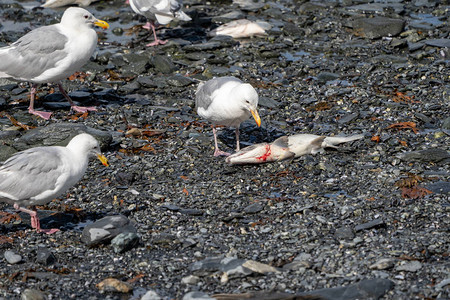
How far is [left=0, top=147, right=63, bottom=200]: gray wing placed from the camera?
7.62 m

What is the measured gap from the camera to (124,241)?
23.9 ft

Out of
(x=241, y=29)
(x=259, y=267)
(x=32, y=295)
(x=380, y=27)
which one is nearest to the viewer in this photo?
(x=32, y=295)

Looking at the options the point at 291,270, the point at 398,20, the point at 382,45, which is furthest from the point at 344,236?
the point at 398,20

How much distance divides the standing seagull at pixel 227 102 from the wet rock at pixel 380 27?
20.0 ft

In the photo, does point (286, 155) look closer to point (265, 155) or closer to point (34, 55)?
point (265, 155)

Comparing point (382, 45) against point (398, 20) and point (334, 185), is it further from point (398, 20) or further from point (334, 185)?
point (334, 185)

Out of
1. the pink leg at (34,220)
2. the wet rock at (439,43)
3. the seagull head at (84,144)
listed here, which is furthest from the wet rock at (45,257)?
the wet rock at (439,43)

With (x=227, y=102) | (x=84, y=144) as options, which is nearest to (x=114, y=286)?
(x=84, y=144)

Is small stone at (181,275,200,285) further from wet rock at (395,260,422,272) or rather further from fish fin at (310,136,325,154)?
fish fin at (310,136,325,154)

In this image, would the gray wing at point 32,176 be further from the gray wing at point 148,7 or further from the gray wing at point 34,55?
the gray wing at point 148,7

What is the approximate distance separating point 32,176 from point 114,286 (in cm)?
189

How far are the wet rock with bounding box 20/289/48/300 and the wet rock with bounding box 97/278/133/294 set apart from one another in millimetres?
561

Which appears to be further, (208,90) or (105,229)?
(208,90)

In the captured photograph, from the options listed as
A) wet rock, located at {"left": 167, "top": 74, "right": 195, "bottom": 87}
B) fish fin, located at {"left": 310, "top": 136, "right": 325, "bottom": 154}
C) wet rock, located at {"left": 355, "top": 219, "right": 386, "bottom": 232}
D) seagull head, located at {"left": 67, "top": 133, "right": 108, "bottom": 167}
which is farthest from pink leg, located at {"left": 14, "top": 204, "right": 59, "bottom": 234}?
wet rock, located at {"left": 167, "top": 74, "right": 195, "bottom": 87}
